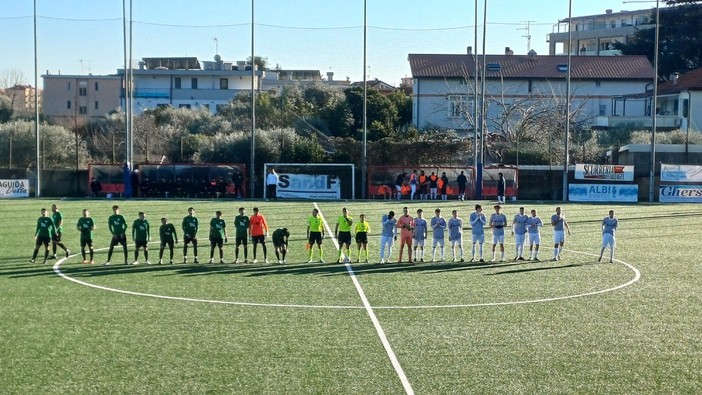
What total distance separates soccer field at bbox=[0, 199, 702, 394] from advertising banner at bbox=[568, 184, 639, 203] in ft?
79.9

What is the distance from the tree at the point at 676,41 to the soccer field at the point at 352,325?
64.7 m

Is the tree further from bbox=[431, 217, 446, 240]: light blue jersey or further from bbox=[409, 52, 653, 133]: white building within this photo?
bbox=[431, 217, 446, 240]: light blue jersey

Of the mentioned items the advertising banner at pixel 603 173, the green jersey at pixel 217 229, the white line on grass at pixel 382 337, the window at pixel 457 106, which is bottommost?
the white line on grass at pixel 382 337

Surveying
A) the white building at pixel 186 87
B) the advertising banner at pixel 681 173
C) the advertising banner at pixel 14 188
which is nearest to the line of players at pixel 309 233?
the advertising banner at pixel 14 188

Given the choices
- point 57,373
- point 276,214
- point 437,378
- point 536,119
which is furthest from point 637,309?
point 536,119

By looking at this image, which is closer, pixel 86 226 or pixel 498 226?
pixel 86 226

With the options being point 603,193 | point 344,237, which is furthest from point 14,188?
point 603,193

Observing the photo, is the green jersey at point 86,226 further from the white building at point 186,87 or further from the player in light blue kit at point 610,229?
the white building at point 186,87

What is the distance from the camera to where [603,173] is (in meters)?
54.2

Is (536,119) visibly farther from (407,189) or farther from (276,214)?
(276,214)

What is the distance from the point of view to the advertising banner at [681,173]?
53812 millimetres

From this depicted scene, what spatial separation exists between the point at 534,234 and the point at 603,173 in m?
28.9

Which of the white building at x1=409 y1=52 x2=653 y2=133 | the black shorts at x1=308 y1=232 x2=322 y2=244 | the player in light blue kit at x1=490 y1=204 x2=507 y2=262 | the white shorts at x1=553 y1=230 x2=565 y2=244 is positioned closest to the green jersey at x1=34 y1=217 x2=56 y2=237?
the black shorts at x1=308 y1=232 x2=322 y2=244

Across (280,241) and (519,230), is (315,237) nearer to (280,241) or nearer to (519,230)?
(280,241)
